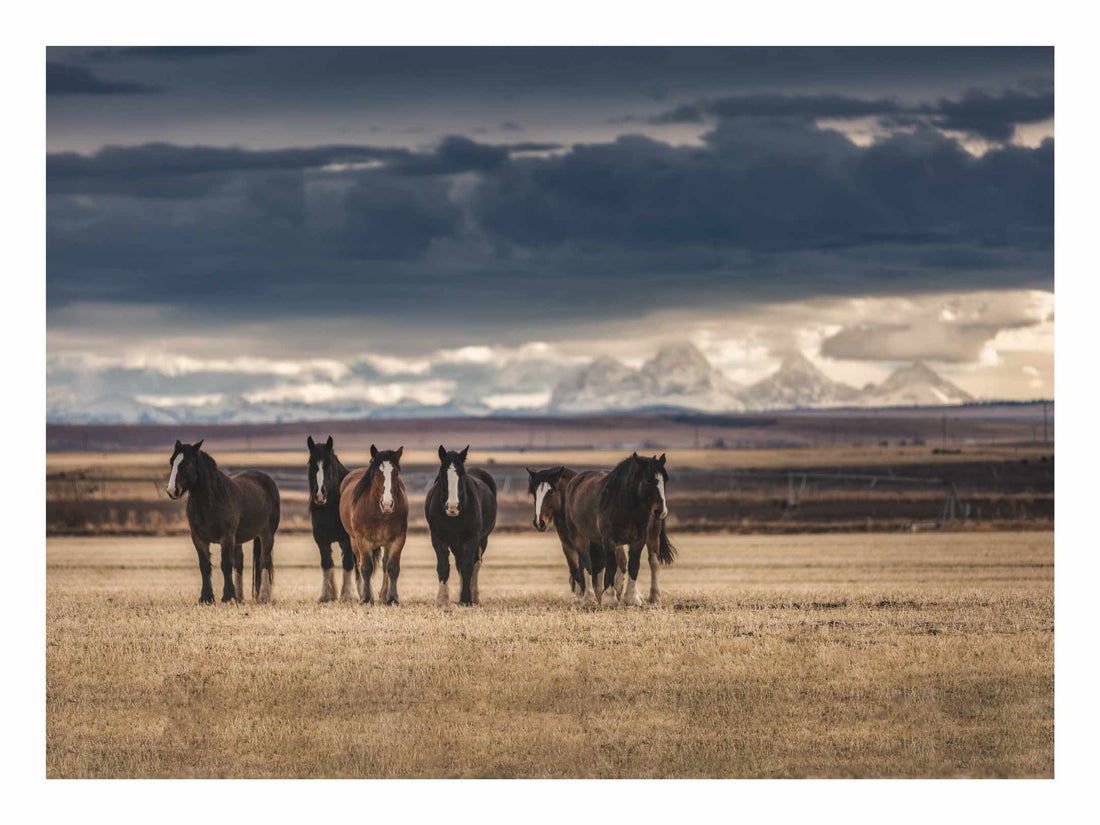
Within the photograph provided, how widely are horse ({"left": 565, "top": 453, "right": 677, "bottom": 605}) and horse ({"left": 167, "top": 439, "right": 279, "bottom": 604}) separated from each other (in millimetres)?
5002

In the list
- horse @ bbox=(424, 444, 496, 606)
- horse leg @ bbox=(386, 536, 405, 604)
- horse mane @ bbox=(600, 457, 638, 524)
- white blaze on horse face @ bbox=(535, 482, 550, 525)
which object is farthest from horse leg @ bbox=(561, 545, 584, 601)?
horse leg @ bbox=(386, 536, 405, 604)

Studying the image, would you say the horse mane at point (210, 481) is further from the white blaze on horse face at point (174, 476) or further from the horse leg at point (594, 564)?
the horse leg at point (594, 564)

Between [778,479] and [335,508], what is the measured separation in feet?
252

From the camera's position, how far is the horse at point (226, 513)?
2211 cm

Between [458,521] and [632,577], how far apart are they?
9.12 feet

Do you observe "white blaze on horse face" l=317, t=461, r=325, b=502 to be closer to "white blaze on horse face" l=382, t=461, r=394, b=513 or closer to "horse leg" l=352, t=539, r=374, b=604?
"horse leg" l=352, t=539, r=374, b=604

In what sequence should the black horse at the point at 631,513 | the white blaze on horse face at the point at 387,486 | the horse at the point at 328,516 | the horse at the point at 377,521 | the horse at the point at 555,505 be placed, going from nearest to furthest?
the white blaze on horse face at the point at 387,486 < the black horse at the point at 631,513 < the horse at the point at 377,521 < the horse at the point at 328,516 < the horse at the point at 555,505

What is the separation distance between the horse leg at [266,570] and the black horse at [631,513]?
17.8ft

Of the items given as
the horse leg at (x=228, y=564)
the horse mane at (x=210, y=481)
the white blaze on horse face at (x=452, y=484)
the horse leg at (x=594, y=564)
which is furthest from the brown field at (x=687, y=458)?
the white blaze on horse face at (x=452, y=484)

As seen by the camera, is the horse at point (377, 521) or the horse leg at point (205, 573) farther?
the horse leg at point (205, 573)

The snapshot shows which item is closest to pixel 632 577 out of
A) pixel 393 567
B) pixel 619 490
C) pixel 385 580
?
pixel 619 490

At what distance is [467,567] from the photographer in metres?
22.9

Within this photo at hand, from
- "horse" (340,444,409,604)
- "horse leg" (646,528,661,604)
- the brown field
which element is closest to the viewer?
"horse" (340,444,409,604)

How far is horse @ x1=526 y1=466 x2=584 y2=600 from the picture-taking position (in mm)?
23891
